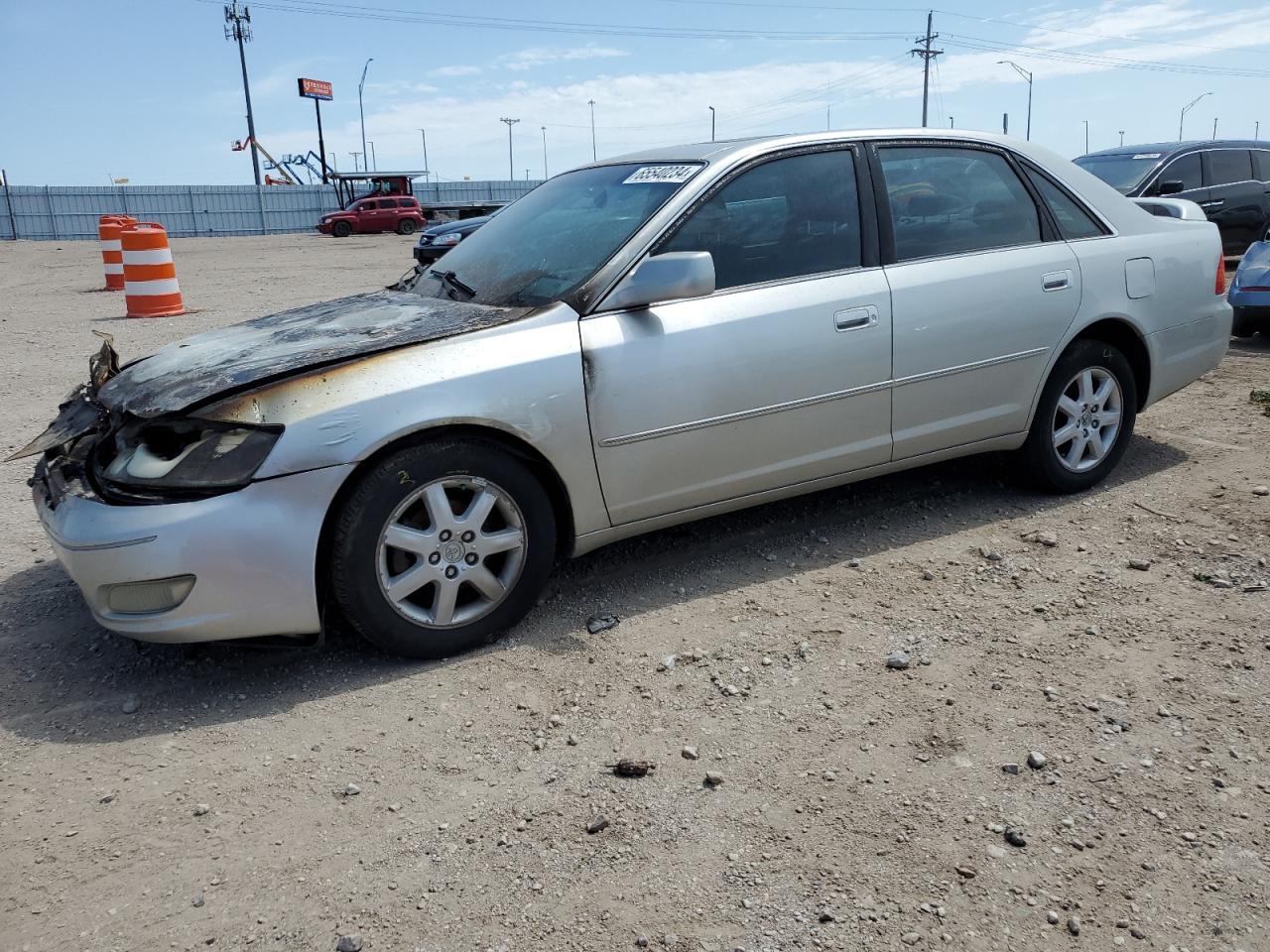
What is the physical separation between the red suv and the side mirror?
1435 inches

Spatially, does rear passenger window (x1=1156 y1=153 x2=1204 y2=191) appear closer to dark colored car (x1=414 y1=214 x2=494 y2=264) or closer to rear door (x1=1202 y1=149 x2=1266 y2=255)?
rear door (x1=1202 y1=149 x2=1266 y2=255)

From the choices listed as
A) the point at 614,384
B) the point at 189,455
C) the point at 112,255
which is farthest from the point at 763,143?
the point at 112,255

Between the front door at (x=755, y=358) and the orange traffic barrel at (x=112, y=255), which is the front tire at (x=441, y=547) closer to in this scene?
the front door at (x=755, y=358)

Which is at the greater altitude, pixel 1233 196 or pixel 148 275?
pixel 1233 196

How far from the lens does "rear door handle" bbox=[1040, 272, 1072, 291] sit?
4.43 m

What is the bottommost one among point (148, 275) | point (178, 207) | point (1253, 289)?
point (1253, 289)

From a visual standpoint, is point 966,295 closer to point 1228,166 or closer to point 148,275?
point 1228,166

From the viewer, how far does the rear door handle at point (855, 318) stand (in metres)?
3.92

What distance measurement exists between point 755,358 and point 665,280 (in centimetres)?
47

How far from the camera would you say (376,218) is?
37969mm

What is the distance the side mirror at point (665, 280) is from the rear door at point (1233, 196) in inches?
409

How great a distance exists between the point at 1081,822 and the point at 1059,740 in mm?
372

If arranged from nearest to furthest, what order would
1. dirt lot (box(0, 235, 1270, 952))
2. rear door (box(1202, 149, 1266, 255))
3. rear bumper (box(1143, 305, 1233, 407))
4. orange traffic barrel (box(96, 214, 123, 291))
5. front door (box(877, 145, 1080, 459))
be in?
dirt lot (box(0, 235, 1270, 952)), front door (box(877, 145, 1080, 459)), rear bumper (box(1143, 305, 1233, 407)), rear door (box(1202, 149, 1266, 255)), orange traffic barrel (box(96, 214, 123, 291))

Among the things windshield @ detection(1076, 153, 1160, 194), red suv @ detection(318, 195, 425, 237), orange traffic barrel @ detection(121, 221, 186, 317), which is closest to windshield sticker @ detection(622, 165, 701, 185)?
windshield @ detection(1076, 153, 1160, 194)
